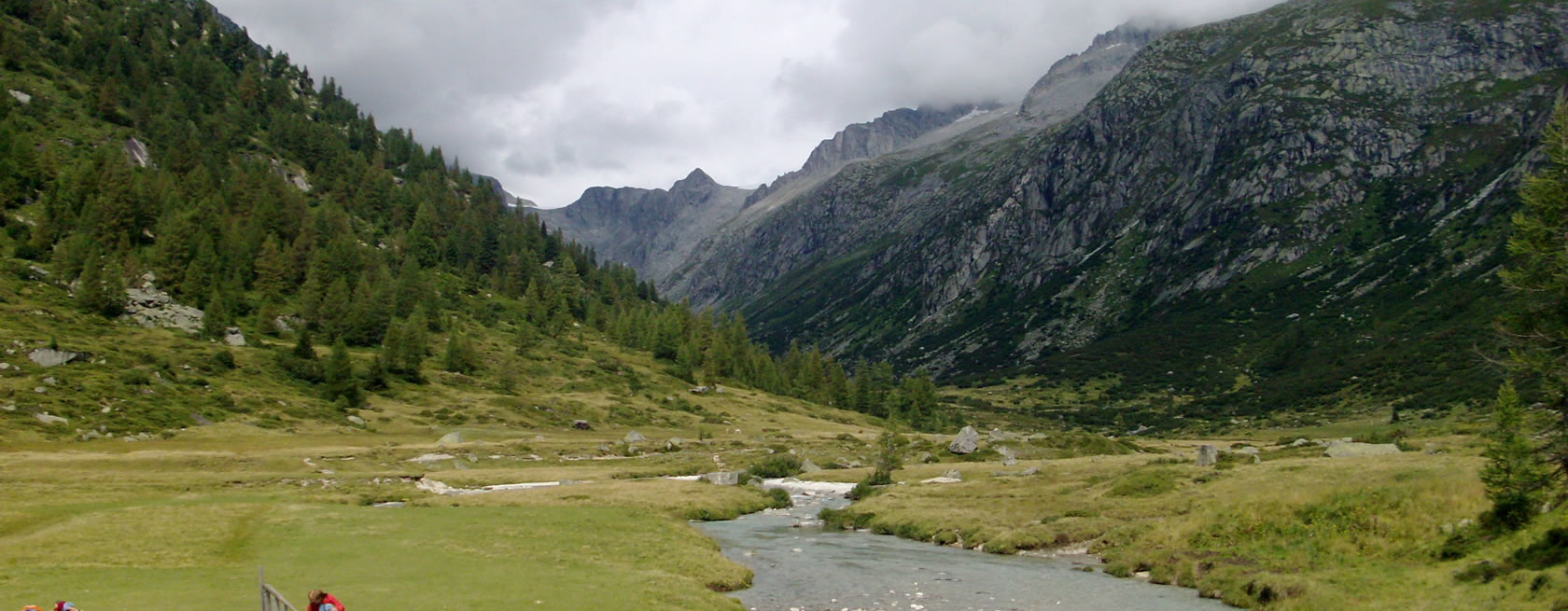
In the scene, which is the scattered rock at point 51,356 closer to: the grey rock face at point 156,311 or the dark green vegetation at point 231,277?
the dark green vegetation at point 231,277

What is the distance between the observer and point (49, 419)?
7844cm

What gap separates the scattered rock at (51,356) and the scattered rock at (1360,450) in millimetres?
122395

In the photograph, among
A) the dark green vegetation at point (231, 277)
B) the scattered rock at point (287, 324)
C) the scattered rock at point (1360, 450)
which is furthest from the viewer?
the scattered rock at point (287, 324)

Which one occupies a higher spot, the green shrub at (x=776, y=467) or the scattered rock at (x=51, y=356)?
the scattered rock at (x=51, y=356)

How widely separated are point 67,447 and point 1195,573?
295 feet

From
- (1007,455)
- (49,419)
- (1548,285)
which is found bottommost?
(1007,455)

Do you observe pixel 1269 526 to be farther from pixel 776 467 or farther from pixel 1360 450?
pixel 776 467

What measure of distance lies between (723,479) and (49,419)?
214 ft

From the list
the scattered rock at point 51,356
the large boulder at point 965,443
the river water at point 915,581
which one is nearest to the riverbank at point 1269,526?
the river water at point 915,581

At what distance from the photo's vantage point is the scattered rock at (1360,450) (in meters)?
55.3

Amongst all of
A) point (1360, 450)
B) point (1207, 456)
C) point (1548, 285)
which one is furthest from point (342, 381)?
point (1548, 285)

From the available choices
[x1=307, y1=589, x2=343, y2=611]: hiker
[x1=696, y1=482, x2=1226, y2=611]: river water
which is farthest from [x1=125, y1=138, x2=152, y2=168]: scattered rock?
[x1=307, y1=589, x2=343, y2=611]: hiker

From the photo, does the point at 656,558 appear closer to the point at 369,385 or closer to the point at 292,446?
the point at 292,446

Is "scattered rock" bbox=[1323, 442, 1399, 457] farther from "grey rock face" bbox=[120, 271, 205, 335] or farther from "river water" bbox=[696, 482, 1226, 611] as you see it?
"grey rock face" bbox=[120, 271, 205, 335]
